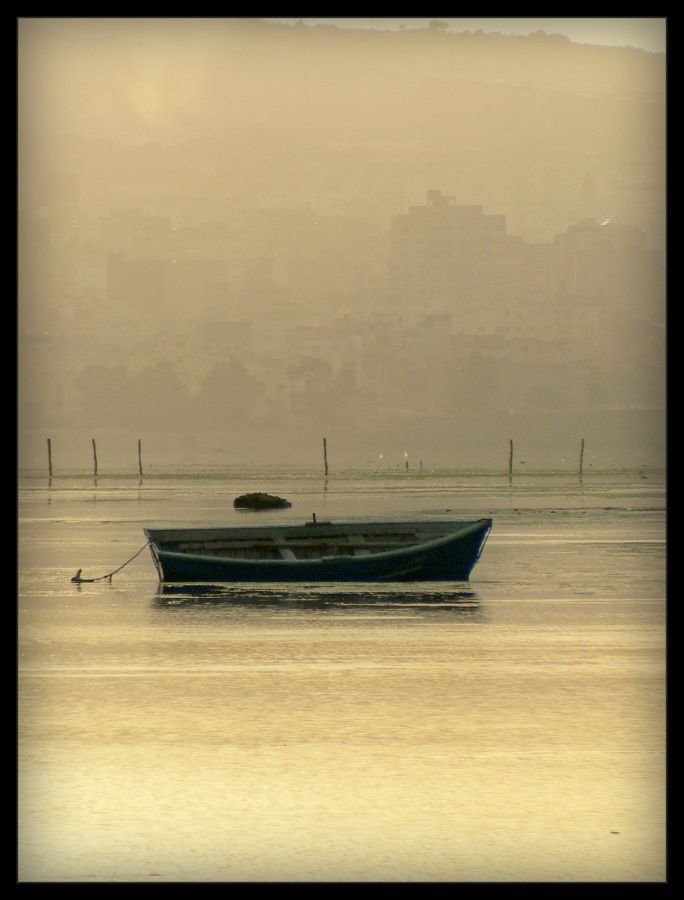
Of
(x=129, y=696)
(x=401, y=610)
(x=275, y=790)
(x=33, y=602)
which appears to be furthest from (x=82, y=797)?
(x=33, y=602)

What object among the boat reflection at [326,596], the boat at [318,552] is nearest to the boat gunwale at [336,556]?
the boat at [318,552]

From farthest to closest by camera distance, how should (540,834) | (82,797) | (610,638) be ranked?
(610,638), (82,797), (540,834)

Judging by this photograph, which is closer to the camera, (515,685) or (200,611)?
(515,685)

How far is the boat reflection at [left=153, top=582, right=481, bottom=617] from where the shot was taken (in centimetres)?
3609

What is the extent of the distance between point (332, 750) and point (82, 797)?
13.6ft

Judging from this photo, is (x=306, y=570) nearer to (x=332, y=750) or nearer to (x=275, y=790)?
(x=332, y=750)

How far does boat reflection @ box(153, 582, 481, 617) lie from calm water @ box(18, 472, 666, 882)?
196 millimetres

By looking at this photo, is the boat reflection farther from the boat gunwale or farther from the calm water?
the boat gunwale

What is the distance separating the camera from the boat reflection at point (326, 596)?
36.1m

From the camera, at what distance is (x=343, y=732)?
1878cm

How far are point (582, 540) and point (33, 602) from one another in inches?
1326

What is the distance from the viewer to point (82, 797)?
47.1 feet
